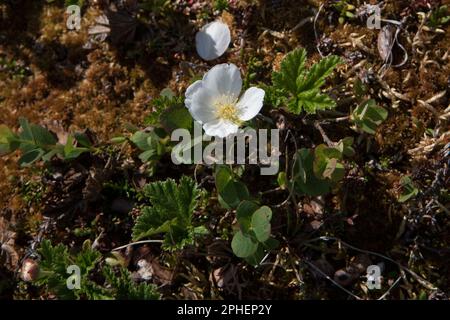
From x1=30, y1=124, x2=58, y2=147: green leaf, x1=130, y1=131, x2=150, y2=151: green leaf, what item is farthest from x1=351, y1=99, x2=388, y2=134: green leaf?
x1=30, y1=124, x2=58, y2=147: green leaf

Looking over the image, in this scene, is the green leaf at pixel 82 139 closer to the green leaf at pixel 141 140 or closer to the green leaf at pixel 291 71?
the green leaf at pixel 141 140

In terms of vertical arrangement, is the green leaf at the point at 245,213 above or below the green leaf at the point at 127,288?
above

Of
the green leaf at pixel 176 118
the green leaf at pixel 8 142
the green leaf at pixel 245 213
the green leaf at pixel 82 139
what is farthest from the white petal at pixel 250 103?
the green leaf at pixel 8 142

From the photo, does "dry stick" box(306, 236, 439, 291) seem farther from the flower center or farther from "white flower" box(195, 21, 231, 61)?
"white flower" box(195, 21, 231, 61)

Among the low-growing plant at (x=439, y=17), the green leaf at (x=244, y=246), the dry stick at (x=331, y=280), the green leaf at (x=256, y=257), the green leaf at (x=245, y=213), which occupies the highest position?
the low-growing plant at (x=439, y=17)

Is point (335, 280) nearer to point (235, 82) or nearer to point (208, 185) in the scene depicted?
point (208, 185)

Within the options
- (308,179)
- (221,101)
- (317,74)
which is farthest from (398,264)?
(221,101)
